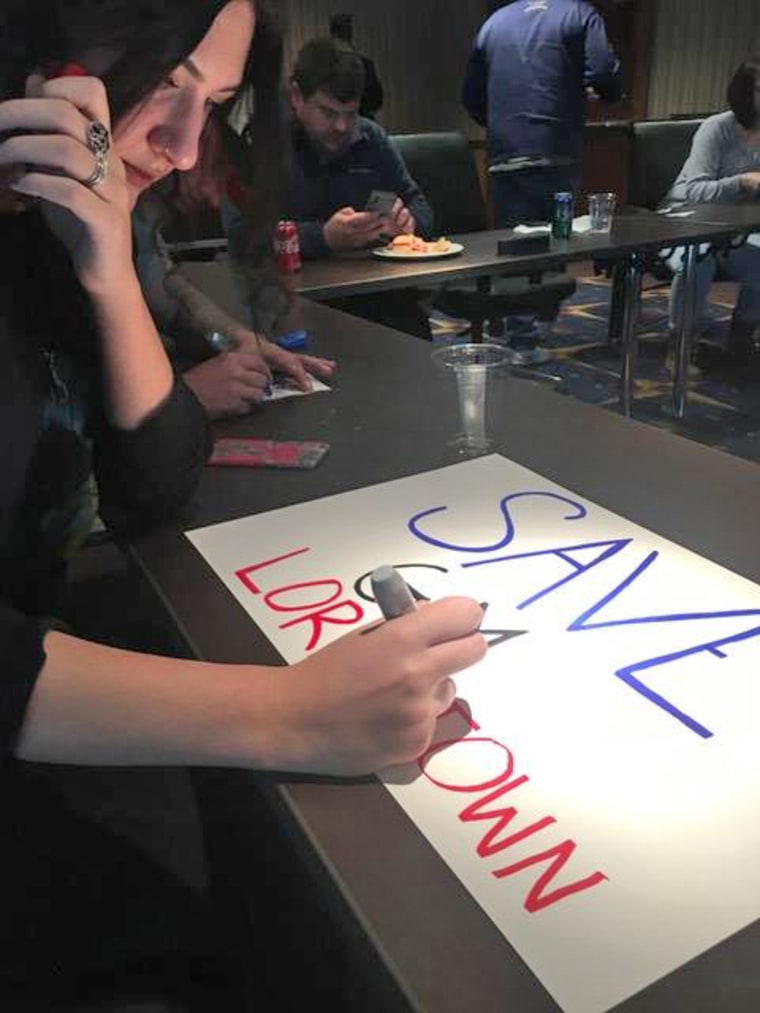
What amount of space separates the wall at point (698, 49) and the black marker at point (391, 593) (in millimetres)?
5722

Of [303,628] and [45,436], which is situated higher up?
[45,436]

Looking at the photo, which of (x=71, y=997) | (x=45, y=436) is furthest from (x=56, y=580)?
(x=71, y=997)

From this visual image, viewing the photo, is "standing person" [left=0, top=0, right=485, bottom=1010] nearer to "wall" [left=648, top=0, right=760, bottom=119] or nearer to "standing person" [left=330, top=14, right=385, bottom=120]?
"standing person" [left=330, top=14, right=385, bottom=120]

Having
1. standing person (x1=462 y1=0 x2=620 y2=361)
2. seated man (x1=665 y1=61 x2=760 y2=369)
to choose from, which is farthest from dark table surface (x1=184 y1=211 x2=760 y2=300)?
standing person (x1=462 y1=0 x2=620 y2=361)

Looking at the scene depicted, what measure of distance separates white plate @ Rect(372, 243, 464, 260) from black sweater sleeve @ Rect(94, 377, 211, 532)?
Answer: 57.2 inches

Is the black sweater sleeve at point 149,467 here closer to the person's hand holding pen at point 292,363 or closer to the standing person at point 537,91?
the person's hand holding pen at point 292,363

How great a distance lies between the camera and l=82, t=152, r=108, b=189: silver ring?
27.1 inches

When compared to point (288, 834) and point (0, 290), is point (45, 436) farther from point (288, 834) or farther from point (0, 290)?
point (288, 834)

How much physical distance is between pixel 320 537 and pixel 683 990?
468 mm

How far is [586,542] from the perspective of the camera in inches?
28.4

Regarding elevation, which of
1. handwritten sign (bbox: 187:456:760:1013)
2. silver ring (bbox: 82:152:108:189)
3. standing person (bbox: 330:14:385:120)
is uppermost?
standing person (bbox: 330:14:385:120)

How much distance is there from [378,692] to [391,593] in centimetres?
6

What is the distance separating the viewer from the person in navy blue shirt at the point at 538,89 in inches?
131

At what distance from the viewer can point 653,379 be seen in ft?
10.9
